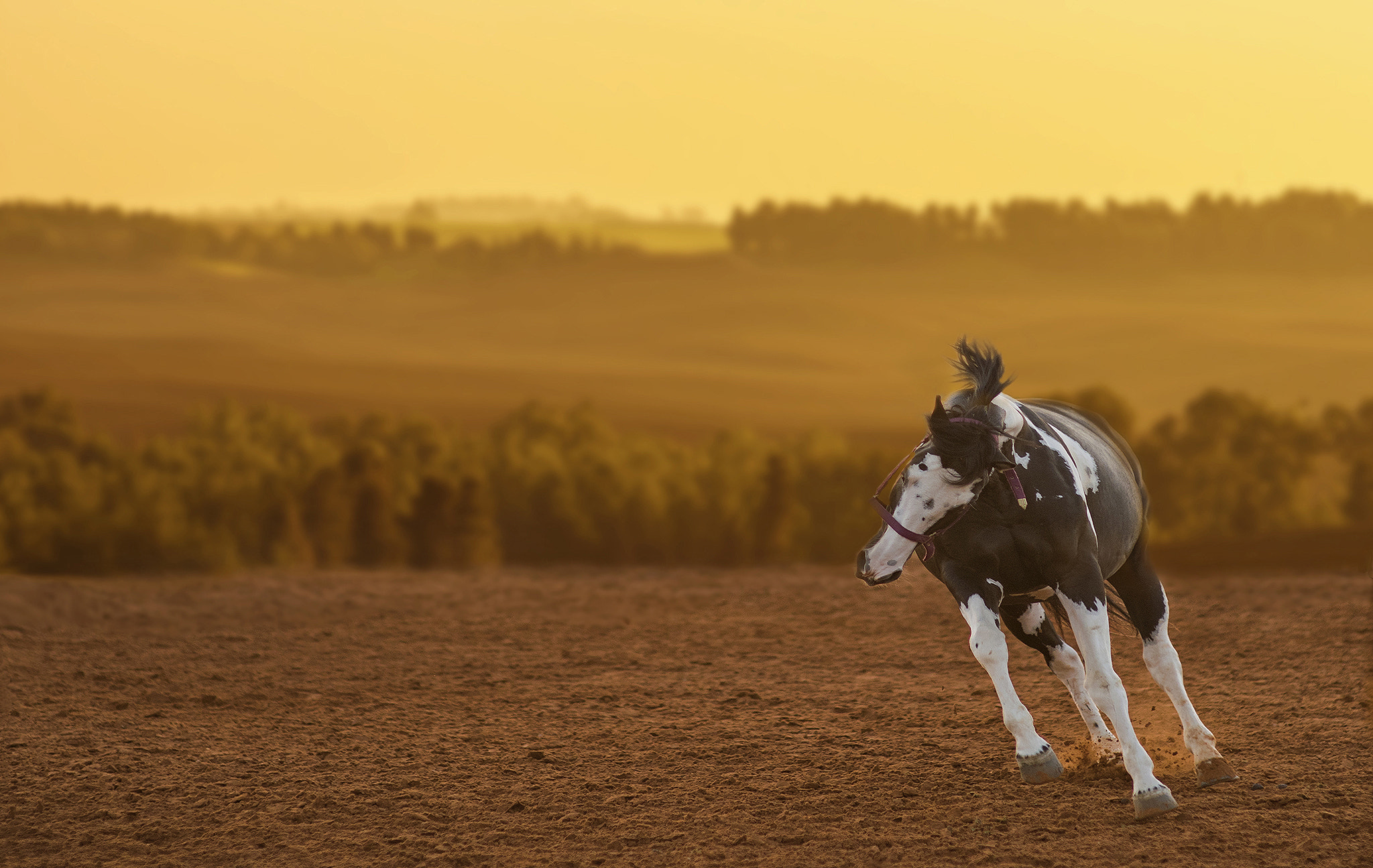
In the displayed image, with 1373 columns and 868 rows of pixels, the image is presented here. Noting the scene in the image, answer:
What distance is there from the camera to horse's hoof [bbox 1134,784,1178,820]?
5594mm

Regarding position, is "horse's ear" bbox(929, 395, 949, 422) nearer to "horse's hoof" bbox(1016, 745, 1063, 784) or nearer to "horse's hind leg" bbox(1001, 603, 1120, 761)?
"horse's hind leg" bbox(1001, 603, 1120, 761)

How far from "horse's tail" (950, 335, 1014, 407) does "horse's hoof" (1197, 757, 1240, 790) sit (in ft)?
7.68

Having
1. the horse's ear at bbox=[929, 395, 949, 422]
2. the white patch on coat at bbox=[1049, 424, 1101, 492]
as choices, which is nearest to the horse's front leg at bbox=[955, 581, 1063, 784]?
the white patch on coat at bbox=[1049, 424, 1101, 492]

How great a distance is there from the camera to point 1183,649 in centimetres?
1036

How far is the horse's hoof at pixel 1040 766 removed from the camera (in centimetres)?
606

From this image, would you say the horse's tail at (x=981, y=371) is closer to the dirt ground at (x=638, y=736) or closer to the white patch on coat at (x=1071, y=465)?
the white patch on coat at (x=1071, y=465)

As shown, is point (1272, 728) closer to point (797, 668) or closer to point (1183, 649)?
point (1183, 649)

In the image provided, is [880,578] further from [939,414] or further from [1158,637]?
[1158,637]

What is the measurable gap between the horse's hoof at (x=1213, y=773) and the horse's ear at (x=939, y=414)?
2494mm

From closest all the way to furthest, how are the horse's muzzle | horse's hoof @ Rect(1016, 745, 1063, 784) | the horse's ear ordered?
the horse's ear → the horse's muzzle → horse's hoof @ Rect(1016, 745, 1063, 784)

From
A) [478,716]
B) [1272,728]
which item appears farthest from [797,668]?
[1272,728]

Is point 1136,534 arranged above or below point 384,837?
above

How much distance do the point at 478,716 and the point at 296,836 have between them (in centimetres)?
257

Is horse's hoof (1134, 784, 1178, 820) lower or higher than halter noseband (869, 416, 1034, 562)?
lower
